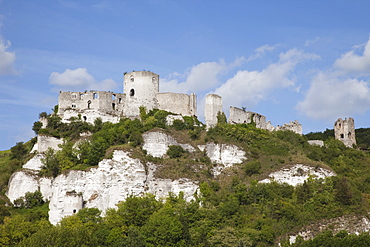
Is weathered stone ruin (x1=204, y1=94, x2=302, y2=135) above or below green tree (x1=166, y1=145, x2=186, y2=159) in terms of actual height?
above

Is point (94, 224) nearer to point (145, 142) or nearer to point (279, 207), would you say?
point (145, 142)

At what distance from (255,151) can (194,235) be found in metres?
18.7

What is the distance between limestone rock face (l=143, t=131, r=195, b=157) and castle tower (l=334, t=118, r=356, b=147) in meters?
29.7

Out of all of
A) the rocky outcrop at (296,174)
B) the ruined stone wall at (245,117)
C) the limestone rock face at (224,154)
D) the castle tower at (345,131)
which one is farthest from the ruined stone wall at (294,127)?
the rocky outcrop at (296,174)

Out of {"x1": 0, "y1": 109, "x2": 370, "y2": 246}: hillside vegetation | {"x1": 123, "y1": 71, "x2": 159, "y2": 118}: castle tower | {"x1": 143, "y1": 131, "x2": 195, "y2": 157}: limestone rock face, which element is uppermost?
{"x1": 123, "y1": 71, "x2": 159, "y2": 118}: castle tower

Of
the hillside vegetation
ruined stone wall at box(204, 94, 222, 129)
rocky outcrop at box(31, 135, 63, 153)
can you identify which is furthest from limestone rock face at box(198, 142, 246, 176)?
rocky outcrop at box(31, 135, 63, 153)

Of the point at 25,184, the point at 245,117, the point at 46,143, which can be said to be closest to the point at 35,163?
the point at 46,143

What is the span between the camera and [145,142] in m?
71.9

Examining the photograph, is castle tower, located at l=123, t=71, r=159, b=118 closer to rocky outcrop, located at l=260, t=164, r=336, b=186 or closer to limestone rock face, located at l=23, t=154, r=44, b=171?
limestone rock face, located at l=23, t=154, r=44, b=171

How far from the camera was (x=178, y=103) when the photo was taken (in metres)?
80.7

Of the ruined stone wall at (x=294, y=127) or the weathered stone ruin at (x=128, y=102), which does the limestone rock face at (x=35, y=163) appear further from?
the ruined stone wall at (x=294, y=127)

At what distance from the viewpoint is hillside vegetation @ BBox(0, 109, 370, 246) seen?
192ft

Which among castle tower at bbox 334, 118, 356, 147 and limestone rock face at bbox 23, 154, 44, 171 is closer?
limestone rock face at bbox 23, 154, 44, 171

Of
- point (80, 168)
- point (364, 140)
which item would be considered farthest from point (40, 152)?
point (364, 140)
